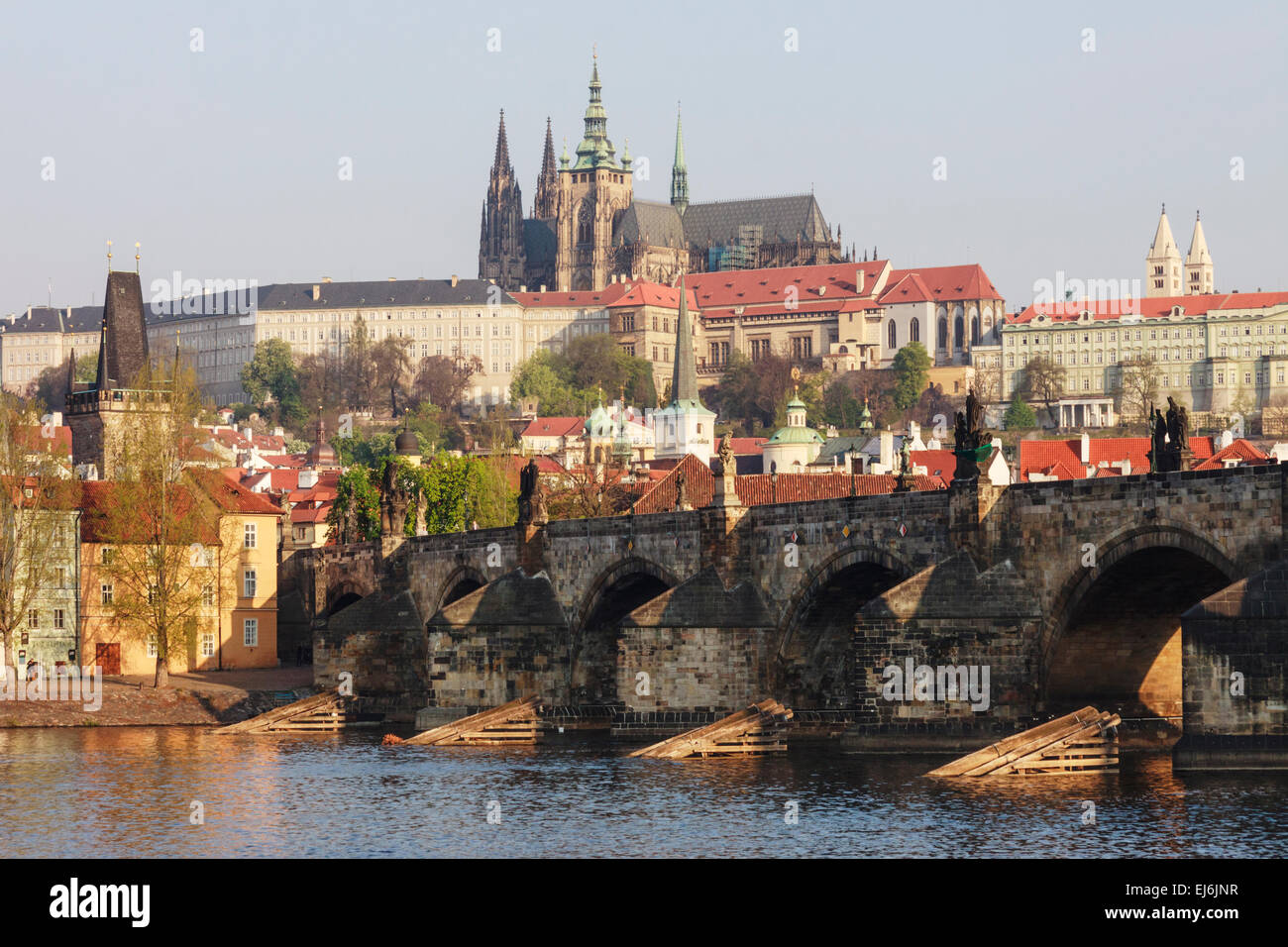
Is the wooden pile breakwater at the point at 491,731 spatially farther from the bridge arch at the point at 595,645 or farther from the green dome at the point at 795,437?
the green dome at the point at 795,437

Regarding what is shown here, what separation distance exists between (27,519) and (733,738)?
3283 centimetres

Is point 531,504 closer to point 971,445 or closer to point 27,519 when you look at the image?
point 27,519

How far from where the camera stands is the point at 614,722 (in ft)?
195

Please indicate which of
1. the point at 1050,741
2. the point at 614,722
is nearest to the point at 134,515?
the point at 614,722

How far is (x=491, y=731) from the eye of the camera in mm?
62031

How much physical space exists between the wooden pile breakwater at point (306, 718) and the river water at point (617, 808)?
1095 cm

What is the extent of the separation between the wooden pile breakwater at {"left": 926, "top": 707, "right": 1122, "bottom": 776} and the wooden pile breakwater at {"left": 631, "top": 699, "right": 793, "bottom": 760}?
8.61m

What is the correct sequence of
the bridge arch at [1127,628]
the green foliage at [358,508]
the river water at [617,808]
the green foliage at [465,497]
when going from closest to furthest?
the river water at [617,808], the bridge arch at [1127,628], the green foliage at [465,497], the green foliage at [358,508]

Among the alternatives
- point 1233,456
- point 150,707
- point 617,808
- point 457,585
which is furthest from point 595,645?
point 1233,456

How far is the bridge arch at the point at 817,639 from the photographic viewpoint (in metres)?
55.5

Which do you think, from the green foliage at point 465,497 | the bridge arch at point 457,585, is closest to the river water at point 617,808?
the bridge arch at point 457,585

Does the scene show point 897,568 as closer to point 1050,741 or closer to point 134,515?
point 1050,741

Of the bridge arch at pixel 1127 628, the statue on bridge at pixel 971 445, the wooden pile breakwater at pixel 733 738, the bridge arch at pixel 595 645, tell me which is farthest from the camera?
the bridge arch at pixel 595 645

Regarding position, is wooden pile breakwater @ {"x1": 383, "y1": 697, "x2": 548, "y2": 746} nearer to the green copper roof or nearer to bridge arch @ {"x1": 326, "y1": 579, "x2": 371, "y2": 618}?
bridge arch @ {"x1": 326, "y1": 579, "x2": 371, "y2": 618}
